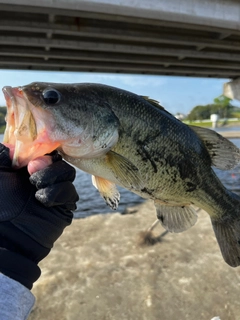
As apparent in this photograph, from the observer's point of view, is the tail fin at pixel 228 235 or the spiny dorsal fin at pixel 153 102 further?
the tail fin at pixel 228 235

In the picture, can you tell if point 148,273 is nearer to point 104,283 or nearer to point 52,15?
point 104,283

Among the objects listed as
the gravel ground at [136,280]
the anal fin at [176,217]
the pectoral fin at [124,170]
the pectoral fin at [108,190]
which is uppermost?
the pectoral fin at [124,170]

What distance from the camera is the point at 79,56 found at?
66.9 feet

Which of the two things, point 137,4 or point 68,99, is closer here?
point 68,99

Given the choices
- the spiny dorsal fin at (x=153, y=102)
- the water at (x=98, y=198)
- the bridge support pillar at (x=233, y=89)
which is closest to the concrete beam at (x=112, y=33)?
the bridge support pillar at (x=233, y=89)

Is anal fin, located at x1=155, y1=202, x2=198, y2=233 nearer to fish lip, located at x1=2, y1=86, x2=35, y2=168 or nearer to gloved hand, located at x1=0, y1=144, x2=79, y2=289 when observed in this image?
gloved hand, located at x1=0, y1=144, x2=79, y2=289

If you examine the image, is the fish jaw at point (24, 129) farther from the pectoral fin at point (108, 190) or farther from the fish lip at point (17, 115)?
the pectoral fin at point (108, 190)

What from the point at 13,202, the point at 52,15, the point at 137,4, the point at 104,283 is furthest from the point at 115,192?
the point at 52,15

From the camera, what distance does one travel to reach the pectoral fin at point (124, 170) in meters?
2.02

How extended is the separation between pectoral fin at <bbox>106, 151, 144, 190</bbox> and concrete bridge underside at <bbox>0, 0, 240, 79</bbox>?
1267cm

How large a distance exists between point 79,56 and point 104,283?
59.4 feet

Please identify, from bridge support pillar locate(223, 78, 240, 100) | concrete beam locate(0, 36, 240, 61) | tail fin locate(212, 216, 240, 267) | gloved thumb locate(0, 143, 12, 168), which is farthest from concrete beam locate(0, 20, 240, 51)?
tail fin locate(212, 216, 240, 267)

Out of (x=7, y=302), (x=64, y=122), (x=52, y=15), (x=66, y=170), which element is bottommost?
(x=7, y=302)

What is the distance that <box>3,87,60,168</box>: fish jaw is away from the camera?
166cm
